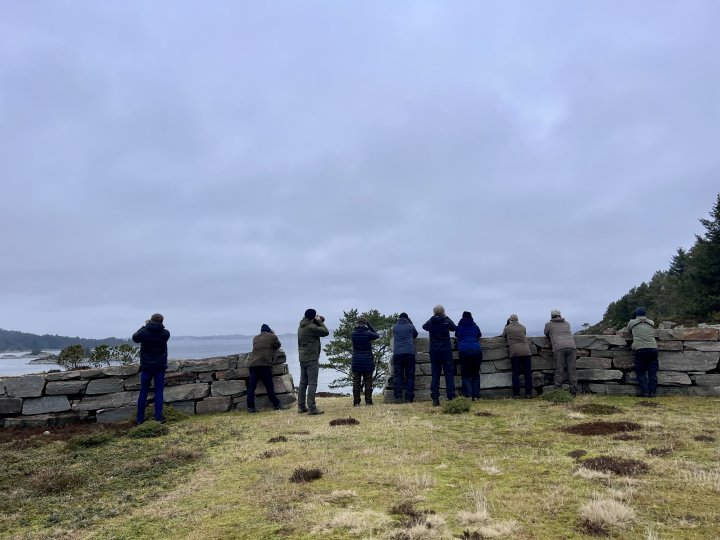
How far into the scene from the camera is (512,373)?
13695mm

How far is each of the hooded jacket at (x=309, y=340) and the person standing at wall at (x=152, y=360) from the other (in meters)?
3.70

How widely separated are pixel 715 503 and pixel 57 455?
10.7 m

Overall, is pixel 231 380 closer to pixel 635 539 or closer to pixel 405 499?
pixel 405 499

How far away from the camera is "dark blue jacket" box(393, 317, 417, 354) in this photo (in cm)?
1352

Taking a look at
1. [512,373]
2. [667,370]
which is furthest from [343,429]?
[667,370]

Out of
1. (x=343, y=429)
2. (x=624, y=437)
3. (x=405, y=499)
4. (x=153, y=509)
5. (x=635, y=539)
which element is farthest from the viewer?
(x=343, y=429)

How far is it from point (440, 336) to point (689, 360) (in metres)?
7.32

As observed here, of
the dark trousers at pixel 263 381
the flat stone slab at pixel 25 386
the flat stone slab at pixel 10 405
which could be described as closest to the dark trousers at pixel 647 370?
the dark trousers at pixel 263 381

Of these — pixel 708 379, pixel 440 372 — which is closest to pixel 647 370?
pixel 708 379

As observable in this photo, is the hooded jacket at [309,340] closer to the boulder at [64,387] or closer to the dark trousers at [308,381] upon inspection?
the dark trousers at [308,381]

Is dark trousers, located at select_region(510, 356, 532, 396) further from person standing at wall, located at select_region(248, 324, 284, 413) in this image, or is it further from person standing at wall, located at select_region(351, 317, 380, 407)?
person standing at wall, located at select_region(248, 324, 284, 413)

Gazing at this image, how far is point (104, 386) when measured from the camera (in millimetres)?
12391

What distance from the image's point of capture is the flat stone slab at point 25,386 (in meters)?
12.0

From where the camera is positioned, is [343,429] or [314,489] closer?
[314,489]
